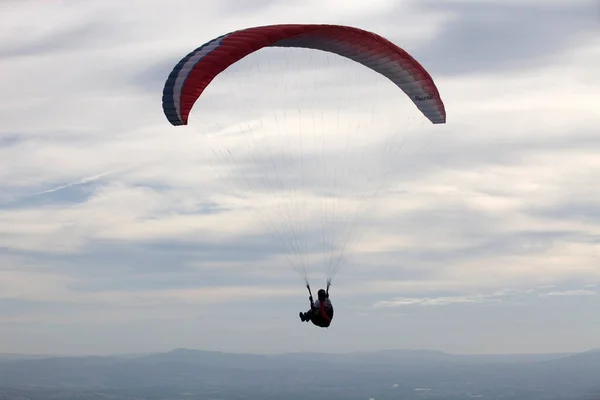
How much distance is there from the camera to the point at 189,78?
3372 centimetres

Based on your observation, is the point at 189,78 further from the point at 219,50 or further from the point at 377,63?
the point at 377,63

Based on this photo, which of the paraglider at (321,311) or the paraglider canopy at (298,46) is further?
the paraglider at (321,311)

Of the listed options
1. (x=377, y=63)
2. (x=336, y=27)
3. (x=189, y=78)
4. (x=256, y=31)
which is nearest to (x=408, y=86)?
(x=377, y=63)

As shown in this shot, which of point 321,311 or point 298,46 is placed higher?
point 298,46

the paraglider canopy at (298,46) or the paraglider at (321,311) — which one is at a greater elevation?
the paraglider canopy at (298,46)

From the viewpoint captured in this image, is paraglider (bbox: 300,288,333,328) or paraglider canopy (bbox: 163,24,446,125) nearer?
paraglider canopy (bbox: 163,24,446,125)

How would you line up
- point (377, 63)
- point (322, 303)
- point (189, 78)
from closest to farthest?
point (189, 78) < point (322, 303) < point (377, 63)

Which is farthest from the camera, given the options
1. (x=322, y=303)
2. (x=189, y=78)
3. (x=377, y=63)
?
(x=377, y=63)

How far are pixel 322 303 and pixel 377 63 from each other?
11.7 meters

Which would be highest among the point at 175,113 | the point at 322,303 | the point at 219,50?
the point at 219,50

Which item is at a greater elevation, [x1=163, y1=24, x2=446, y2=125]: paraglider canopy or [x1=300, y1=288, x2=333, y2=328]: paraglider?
[x1=163, y1=24, x2=446, y2=125]: paraglider canopy

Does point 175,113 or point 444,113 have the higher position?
point 444,113

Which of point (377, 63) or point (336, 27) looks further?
point (377, 63)

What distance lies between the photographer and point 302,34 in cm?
3531
